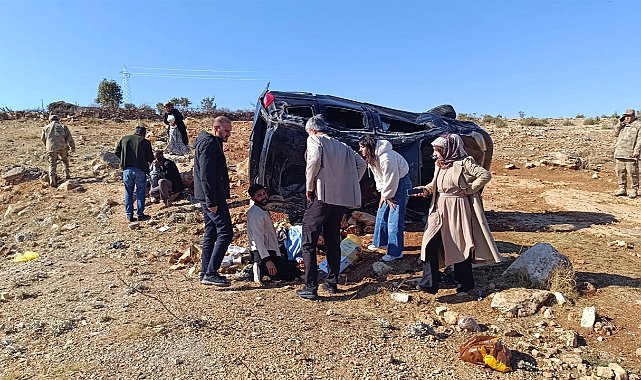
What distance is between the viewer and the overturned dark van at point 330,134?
6648mm

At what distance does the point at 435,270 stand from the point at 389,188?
3.93ft

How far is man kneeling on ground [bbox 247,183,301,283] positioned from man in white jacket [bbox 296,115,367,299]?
0.51 metres

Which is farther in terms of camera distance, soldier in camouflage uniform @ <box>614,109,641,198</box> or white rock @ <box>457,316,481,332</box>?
soldier in camouflage uniform @ <box>614,109,641,198</box>

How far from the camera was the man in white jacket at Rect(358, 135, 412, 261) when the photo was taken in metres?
5.63

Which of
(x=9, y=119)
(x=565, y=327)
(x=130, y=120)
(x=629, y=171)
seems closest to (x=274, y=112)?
(x=565, y=327)

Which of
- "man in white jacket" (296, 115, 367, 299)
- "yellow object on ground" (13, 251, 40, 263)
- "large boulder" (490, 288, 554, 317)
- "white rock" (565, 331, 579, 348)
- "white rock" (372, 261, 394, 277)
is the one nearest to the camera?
"white rock" (565, 331, 579, 348)

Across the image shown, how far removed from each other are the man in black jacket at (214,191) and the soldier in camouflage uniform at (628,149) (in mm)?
8123

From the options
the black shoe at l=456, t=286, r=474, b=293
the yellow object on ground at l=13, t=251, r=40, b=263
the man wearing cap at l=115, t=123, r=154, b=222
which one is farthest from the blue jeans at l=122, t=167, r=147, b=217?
the black shoe at l=456, t=286, r=474, b=293

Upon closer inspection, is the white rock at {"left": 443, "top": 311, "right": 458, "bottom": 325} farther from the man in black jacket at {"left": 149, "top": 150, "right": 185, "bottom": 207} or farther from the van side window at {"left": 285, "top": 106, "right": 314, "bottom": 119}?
the man in black jacket at {"left": 149, "top": 150, "right": 185, "bottom": 207}

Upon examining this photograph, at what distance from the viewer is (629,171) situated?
9.94 m

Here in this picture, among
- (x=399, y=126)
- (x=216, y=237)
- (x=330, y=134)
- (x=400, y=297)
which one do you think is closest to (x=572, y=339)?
(x=400, y=297)

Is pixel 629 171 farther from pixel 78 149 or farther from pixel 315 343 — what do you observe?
pixel 78 149

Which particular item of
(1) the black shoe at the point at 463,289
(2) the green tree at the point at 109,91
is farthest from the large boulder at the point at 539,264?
(2) the green tree at the point at 109,91

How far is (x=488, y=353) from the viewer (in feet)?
12.0
